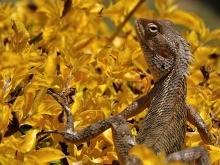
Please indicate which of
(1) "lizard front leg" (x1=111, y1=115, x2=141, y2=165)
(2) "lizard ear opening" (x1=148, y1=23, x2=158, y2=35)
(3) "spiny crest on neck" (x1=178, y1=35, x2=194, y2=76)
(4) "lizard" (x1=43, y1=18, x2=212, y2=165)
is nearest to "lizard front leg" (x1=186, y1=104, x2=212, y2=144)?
(4) "lizard" (x1=43, y1=18, x2=212, y2=165)

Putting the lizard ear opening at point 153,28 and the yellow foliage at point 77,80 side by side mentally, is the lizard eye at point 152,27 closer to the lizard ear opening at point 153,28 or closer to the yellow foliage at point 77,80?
the lizard ear opening at point 153,28

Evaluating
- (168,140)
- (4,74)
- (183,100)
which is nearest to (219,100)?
(183,100)

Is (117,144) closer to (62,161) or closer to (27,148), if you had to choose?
(62,161)

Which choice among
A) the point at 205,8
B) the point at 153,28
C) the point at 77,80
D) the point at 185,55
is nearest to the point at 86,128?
the point at 77,80

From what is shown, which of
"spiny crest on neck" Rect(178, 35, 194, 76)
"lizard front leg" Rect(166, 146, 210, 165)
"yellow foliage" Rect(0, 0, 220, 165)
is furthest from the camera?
"spiny crest on neck" Rect(178, 35, 194, 76)

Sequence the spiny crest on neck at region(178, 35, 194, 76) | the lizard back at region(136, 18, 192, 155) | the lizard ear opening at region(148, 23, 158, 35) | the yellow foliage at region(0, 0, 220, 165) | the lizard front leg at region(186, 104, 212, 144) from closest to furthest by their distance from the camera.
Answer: the yellow foliage at region(0, 0, 220, 165) → the lizard back at region(136, 18, 192, 155) → the lizard front leg at region(186, 104, 212, 144) → the spiny crest on neck at region(178, 35, 194, 76) → the lizard ear opening at region(148, 23, 158, 35)

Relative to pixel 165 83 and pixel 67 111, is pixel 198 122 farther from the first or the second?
pixel 67 111

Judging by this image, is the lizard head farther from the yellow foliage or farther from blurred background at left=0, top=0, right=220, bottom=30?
blurred background at left=0, top=0, right=220, bottom=30
